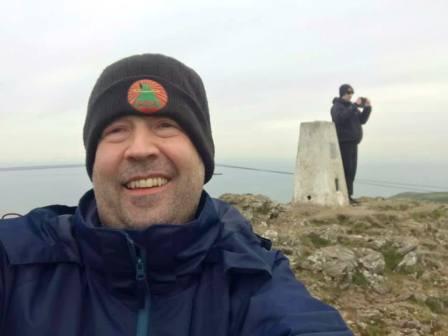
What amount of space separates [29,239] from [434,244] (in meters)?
8.90

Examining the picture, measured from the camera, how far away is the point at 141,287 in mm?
2451

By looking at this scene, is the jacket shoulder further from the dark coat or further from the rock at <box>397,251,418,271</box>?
the dark coat

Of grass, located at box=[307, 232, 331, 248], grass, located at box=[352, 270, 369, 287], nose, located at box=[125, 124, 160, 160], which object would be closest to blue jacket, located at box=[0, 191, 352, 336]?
nose, located at box=[125, 124, 160, 160]

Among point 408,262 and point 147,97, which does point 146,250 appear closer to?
point 147,97

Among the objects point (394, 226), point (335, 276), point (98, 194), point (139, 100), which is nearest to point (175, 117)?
point (139, 100)

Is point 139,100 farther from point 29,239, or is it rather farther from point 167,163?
point 29,239

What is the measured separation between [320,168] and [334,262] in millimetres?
5063

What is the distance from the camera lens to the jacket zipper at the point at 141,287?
2411mm

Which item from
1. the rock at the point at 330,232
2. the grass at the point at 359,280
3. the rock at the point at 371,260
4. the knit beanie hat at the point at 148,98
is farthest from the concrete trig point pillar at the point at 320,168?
the knit beanie hat at the point at 148,98

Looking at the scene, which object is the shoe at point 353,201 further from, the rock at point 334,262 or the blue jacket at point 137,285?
the blue jacket at point 137,285

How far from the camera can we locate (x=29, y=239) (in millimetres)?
2488

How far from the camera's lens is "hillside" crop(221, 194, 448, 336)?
675 centimetres

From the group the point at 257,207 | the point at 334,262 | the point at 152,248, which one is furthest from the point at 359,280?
the point at 152,248

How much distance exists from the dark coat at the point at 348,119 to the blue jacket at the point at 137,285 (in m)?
10.9
